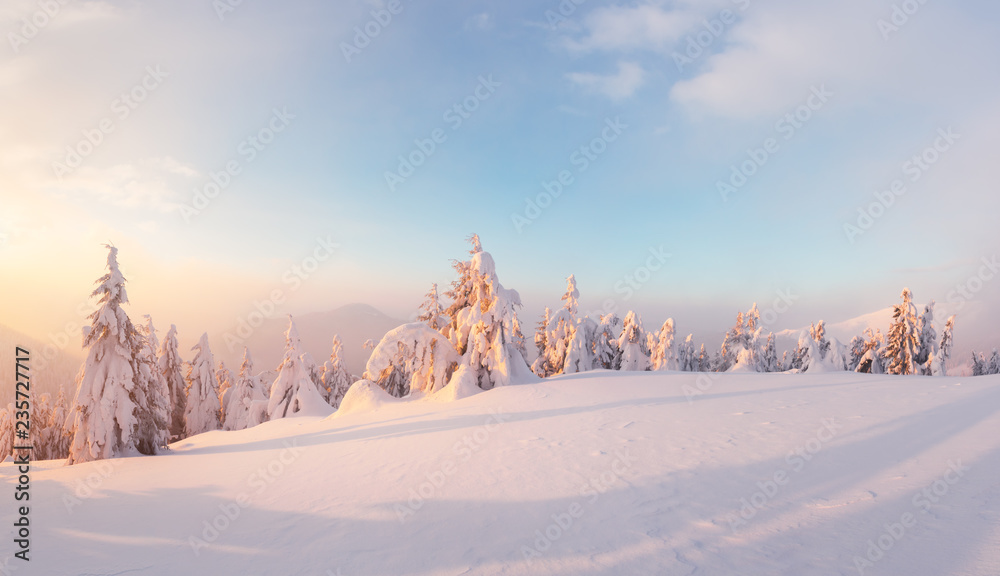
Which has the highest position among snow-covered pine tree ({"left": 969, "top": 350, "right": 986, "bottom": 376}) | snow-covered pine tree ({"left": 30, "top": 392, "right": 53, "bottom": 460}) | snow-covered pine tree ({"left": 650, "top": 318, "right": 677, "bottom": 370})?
snow-covered pine tree ({"left": 650, "top": 318, "right": 677, "bottom": 370})

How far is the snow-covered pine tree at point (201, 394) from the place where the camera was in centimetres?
3038

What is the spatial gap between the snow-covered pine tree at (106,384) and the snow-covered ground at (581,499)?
1.68m

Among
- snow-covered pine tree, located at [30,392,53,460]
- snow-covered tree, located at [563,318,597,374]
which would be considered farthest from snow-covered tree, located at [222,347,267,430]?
snow-covered tree, located at [563,318,597,374]

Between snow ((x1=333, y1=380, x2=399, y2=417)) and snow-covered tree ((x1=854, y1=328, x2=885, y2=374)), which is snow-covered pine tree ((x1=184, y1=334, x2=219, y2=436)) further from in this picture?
snow-covered tree ((x1=854, y1=328, x2=885, y2=374))

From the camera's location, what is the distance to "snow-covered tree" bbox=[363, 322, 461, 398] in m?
18.0

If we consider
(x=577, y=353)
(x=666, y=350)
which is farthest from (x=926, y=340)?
(x=577, y=353)

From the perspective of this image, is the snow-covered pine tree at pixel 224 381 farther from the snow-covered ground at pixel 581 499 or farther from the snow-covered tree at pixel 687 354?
the snow-covered tree at pixel 687 354

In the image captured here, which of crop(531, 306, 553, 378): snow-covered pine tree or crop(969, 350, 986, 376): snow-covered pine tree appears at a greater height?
crop(531, 306, 553, 378): snow-covered pine tree

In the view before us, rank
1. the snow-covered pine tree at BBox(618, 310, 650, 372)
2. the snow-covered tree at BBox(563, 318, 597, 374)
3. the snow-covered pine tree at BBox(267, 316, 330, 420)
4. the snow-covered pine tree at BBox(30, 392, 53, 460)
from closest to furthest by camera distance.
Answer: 1. the snow-covered pine tree at BBox(30, 392, 53, 460)
2. the snow-covered pine tree at BBox(267, 316, 330, 420)
3. the snow-covered tree at BBox(563, 318, 597, 374)
4. the snow-covered pine tree at BBox(618, 310, 650, 372)

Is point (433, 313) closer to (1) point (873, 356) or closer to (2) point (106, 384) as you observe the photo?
(2) point (106, 384)

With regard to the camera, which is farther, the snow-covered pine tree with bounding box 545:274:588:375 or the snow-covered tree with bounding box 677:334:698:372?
the snow-covered tree with bounding box 677:334:698:372

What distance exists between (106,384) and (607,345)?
33.8m

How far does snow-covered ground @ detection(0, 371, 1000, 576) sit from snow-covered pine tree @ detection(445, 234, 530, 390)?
6201mm

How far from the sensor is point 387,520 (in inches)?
231
